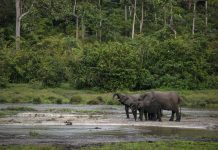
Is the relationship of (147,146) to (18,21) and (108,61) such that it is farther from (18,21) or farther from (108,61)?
(18,21)

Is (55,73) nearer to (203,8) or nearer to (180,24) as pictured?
(180,24)

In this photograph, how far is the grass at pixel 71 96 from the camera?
50781mm

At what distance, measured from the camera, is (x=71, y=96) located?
2111 inches

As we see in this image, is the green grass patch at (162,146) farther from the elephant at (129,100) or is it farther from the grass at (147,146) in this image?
the elephant at (129,100)

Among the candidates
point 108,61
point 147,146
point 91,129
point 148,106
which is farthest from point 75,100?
point 147,146

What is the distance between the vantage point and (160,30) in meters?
73.3

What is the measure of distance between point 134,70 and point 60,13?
19.9 meters

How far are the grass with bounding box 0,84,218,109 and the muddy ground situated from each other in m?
10.8

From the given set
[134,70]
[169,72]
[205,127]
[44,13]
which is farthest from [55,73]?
[205,127]

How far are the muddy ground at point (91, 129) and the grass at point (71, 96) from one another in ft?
35.4

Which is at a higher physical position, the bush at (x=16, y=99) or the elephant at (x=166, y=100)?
the elephant at (x=166, y=100)

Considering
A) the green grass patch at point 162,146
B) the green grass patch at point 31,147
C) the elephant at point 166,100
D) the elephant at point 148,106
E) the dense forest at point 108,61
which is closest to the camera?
the green grass patch at point 31,147

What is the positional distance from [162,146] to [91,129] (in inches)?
276

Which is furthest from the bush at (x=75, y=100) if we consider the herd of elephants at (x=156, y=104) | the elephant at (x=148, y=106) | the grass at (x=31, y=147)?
the grass at (x=31, y=147)
